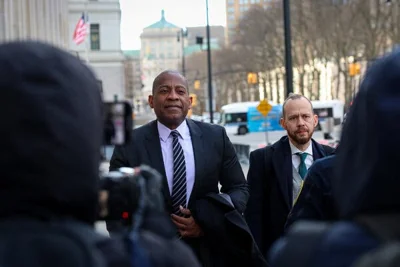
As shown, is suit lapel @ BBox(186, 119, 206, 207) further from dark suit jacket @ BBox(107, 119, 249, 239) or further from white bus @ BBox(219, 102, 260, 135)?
white bus @ BBox(219, 102, 260, 135)

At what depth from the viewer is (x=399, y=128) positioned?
1.81 metres

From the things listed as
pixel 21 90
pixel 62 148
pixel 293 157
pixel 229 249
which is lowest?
pixel 229 249

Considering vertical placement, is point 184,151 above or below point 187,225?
above

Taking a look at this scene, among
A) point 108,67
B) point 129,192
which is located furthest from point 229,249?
point 108,67

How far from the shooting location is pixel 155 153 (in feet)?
16.3

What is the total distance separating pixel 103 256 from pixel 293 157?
13.6ft

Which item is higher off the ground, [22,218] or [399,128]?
[399,128]

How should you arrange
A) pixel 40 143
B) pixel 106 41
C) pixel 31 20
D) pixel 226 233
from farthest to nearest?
pixel 106 41 < pixel 31 20 < pixel 226 233 < pixel 40 143

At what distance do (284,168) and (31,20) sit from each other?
23576mm

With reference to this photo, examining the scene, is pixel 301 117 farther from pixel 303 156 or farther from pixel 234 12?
pixel 234 12

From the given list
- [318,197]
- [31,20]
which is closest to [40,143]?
[318,197]

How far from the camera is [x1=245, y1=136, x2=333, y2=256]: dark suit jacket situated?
5.59 meters

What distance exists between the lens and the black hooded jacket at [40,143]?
70.1 inches

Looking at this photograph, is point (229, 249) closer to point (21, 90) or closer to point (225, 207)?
point (225, 207)
